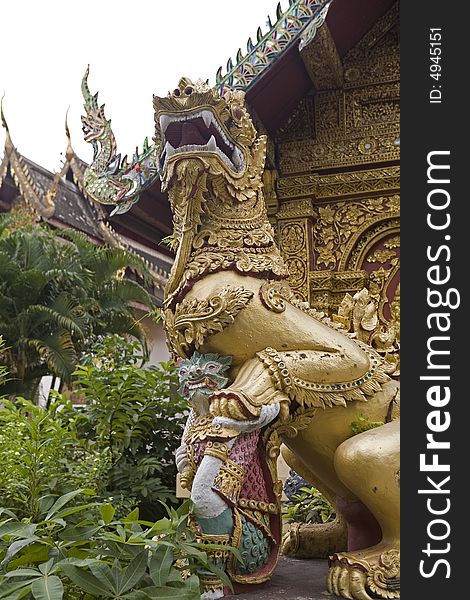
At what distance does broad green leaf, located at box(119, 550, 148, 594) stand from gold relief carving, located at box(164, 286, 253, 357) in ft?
2.83

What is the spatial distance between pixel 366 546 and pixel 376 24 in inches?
142

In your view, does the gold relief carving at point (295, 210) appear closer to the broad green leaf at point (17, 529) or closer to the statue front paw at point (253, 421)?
the statue front paw at point (253, 421)

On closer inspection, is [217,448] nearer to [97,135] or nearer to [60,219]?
[97,135]

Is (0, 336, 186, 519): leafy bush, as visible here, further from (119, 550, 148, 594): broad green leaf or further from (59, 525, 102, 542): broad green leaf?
(119, 550, 148, 594): broad green leaf

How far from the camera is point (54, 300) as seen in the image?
33.9ft

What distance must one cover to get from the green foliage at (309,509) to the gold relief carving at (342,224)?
163cm

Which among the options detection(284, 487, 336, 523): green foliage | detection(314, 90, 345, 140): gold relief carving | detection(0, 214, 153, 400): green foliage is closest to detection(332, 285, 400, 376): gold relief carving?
detection(284, 487, 336, 523): green foliage

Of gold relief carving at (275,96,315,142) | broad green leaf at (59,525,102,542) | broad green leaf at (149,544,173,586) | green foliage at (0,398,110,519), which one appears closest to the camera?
broad green leaf at (149,544,173,586)

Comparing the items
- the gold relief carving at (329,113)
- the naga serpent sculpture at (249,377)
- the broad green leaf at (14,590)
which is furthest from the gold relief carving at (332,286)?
the broad green leaf at (14,590)

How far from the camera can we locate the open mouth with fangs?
2.64 metres

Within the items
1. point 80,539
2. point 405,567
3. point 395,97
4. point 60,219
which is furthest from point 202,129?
point 60,219

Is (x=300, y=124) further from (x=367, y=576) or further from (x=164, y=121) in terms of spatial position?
(x=367, y=576)

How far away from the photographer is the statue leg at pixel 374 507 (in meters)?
2.35

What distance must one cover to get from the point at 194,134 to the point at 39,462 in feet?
5.48
